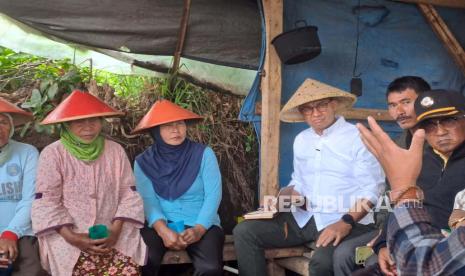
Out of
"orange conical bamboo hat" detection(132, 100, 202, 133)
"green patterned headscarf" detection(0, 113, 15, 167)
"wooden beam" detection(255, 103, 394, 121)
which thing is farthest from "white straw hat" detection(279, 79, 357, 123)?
"green patterned headscarf" detection(0, 113, 15, 167)

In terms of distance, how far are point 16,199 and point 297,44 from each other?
2471 millimetres

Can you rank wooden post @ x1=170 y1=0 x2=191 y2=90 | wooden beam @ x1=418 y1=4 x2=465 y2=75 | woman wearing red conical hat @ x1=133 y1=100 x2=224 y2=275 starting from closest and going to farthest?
woman wearing red conical hat @ x1=133 y1=100 x2=224 y2=275
wooden post @ x1=170 y1=0 x2=191 y2=90
wooden beam @ x1=418 y1=4 x2=465 y2=75

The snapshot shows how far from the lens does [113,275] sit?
12.3 ft

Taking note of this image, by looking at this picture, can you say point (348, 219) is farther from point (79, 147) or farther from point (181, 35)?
point (181, 35)

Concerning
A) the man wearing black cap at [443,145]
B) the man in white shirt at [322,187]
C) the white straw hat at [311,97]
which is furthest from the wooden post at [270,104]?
the man wearing black cap at [443,145]

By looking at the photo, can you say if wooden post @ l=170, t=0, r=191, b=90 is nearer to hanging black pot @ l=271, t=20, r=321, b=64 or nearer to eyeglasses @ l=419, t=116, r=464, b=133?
hanging black pot @ l=271, t=20, r=321, b=64

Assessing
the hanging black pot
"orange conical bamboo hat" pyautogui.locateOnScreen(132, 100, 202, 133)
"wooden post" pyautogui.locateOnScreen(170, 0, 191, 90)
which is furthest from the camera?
"wooden post" pyautogui.locateOnScreen(170, 0, 191, 90)

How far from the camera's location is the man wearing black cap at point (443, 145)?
10.1 feet

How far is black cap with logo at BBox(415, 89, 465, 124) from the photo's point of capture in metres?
3.03

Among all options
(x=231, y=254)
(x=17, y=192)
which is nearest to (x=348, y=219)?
(x=231, y=254)

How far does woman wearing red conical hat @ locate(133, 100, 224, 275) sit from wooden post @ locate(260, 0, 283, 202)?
65cm

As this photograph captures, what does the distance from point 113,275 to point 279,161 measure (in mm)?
1878

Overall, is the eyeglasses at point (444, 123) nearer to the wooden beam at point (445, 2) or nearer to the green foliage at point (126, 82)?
the wooden beam at point (445, 2)

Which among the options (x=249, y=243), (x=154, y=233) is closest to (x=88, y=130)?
(x=154, y=233)
